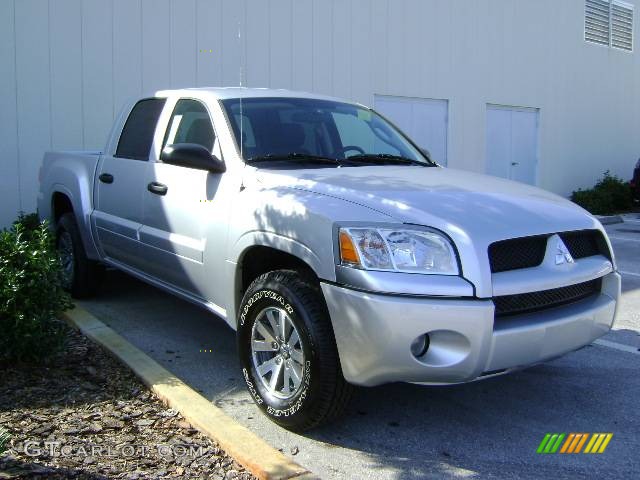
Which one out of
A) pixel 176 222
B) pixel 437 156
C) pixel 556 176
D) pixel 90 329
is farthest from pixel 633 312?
pixel 556 176

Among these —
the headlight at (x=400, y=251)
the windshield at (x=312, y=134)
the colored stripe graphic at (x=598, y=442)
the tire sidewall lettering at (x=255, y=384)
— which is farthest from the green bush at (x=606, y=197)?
the headlight at (x=400, y=251)

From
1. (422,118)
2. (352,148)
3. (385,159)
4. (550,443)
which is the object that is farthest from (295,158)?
(422,118)

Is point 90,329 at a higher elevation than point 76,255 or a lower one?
lower

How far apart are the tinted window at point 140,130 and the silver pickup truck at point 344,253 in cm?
Result: 23

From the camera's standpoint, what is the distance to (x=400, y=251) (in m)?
3.30

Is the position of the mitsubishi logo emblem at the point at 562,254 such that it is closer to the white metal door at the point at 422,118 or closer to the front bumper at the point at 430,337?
the front bumper at the point at 430,337

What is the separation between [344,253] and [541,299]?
1020 millimetres

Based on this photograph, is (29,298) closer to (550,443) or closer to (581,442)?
(550,443)

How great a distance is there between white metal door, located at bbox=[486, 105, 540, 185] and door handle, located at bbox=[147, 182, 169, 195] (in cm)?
1047

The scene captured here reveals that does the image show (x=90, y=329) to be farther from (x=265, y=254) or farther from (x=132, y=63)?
(x=132, y=63)

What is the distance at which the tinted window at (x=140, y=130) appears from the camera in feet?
17.9

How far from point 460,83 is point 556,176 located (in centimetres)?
406

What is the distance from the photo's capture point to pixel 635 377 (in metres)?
4.68

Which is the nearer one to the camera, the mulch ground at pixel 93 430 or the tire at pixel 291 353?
the mulch ground at pixel 93 430
